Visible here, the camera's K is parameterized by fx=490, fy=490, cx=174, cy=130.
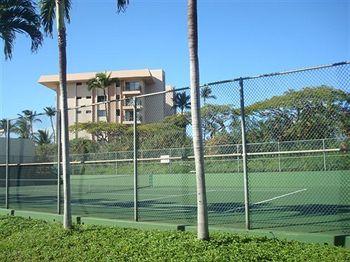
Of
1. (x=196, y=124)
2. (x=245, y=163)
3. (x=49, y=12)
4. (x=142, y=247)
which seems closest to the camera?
(x=196, y=124)

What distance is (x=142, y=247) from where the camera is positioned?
26.7 ft

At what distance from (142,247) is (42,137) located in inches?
357

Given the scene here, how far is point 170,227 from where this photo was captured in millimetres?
9469

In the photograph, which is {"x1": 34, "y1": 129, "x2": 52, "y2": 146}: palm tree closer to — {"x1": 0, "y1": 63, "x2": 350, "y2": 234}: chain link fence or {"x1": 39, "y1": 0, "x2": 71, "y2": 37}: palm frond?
{"x1": 0, "y1": 63, "x2": 350, "y2": 234}: chain link fence

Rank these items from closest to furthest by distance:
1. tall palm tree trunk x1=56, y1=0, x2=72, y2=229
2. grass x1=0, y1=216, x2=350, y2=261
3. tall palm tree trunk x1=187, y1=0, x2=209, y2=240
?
grass x1=0, y1=216, x2=350, y2=261 < tall palm tree trunk x1=187, y1=0, x2=209, y2=240 < tall palm tree trunk x1=56, y1=0, x2=72, y2=229

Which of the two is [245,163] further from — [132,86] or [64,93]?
[132,86]

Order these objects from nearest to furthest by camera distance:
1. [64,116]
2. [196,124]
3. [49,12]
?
[196,124] → [64,116] → [49,12]

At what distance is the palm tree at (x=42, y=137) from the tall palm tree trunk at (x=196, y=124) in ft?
27.7

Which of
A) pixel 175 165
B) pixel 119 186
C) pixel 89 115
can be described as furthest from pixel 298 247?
pixel 89 115

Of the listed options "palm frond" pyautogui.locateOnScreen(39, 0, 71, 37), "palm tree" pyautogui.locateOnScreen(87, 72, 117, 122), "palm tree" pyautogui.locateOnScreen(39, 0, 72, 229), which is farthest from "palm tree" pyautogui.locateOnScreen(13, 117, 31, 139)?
"palm tree" pyautogui.locateOnScreen(87, 72, 117, 122)

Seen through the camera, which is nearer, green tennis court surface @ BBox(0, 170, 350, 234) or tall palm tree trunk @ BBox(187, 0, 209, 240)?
tall palm tree trunk @ BBox(187, 0, 209, 240)

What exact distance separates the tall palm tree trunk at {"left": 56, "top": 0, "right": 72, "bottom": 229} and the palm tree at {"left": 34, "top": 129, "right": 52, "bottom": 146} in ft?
17.1

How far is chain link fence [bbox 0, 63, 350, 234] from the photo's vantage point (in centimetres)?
945

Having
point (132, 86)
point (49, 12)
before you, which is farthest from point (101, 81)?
point (49, 12)
